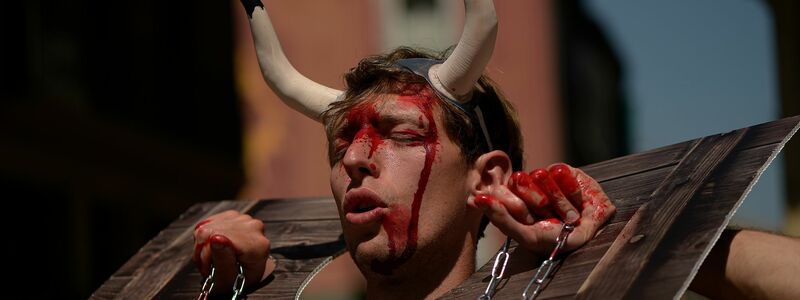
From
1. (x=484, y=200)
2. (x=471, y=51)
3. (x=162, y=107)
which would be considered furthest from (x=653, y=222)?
(x=162, y=107)

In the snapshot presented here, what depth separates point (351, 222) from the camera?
10.7 feet

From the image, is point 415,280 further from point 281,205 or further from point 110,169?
point 110,169

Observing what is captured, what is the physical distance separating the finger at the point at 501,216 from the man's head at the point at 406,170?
362 mm

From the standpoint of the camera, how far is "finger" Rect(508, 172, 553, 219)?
2881 millimetres

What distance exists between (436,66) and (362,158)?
37 cm

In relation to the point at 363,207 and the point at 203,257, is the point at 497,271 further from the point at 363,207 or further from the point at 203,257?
the point at 203,257

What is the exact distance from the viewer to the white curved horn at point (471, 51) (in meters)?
3.11

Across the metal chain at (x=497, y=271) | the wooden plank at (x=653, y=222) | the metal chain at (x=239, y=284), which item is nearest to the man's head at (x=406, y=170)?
the metal chain at (x=497, y=271)

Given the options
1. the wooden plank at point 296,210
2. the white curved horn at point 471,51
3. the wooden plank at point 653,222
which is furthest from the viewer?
the wooden plank at point 296,210

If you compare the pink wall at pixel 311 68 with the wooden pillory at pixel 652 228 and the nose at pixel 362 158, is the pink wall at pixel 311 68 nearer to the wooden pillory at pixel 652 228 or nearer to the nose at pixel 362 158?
the wooden pillory at pixel 652 228

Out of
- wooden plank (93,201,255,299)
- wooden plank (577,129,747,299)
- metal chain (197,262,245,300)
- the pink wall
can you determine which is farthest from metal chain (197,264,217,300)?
the pink wall

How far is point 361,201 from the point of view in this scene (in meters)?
3.25

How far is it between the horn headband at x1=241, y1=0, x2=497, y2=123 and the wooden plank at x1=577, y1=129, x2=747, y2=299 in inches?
21.9

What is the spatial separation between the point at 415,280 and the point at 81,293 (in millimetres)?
9651
